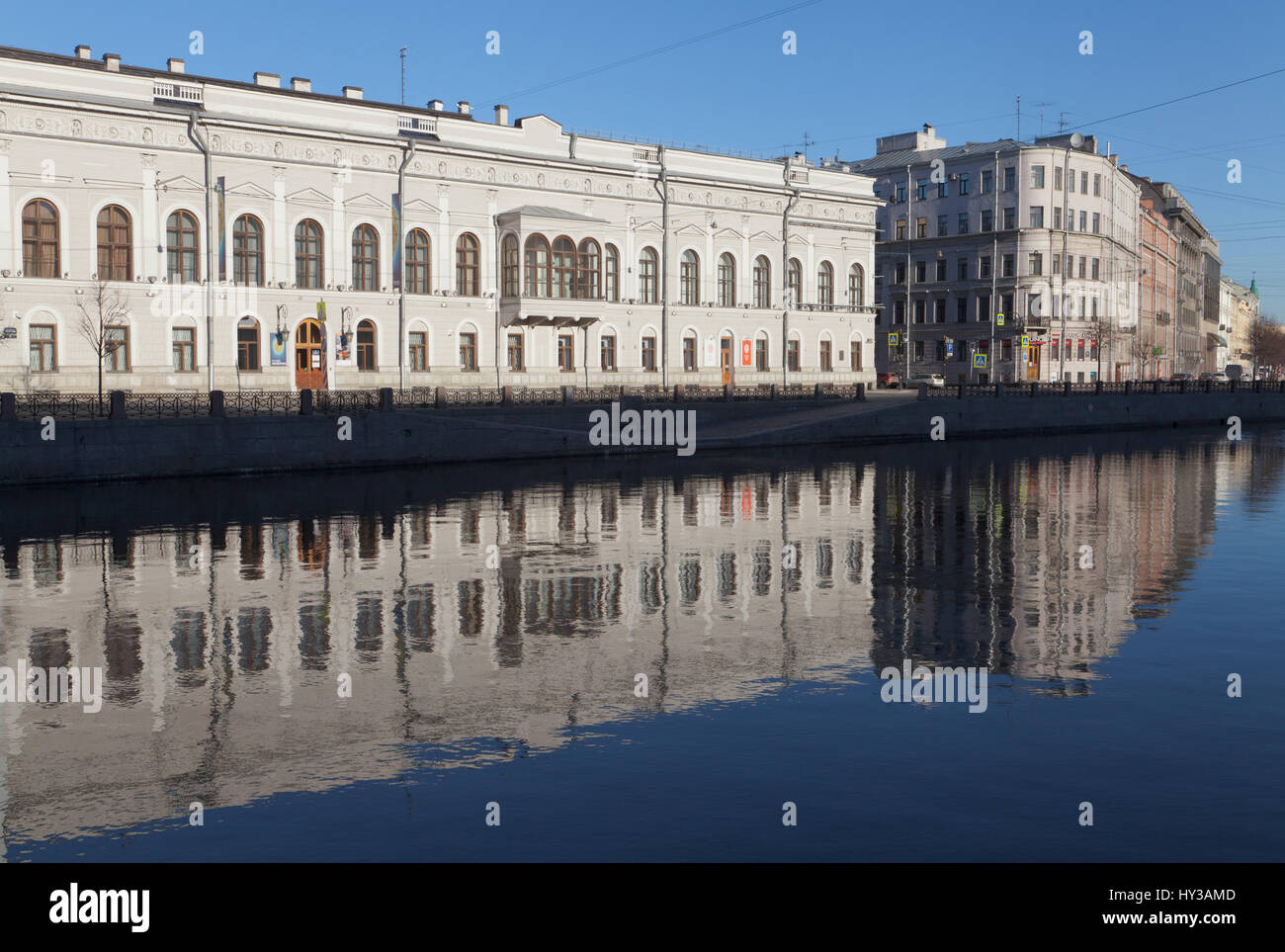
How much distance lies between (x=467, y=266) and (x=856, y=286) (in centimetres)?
2612

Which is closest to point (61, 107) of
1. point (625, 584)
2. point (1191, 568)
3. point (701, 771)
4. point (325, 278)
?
point (325, 278)

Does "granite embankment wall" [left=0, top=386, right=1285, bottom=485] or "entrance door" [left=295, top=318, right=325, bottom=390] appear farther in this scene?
"entrance door" [left=295, top=318, right=325, bottom=390]

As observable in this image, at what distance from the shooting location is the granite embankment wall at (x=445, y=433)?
113ft

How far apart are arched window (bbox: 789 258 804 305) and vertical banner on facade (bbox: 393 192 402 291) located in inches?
957

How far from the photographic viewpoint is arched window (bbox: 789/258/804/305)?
70062mm

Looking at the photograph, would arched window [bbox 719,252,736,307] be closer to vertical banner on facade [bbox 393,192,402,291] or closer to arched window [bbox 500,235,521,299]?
arched window [bbox 500,235,521,299]

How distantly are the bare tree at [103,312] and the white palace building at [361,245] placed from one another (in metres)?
0.11

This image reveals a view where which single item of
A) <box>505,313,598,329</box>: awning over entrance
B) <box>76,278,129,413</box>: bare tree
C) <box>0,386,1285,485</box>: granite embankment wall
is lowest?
<box>0,386,1285,485</box>: granite embankment wall

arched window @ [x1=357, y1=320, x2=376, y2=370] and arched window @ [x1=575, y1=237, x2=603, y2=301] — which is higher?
arched window @ [x1=575, y1=237, x2=603, y2=301]

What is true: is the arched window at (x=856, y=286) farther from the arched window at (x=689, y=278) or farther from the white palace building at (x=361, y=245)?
the arched window at (x=689, y=278)

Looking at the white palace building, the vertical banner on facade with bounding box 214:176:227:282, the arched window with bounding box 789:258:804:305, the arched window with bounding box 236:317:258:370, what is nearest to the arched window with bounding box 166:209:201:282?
the white palace building

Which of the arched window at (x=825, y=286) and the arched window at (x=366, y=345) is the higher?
the arched window at (x=825, y=286)

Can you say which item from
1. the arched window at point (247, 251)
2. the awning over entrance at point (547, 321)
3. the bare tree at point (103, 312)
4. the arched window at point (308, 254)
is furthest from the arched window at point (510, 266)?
the bare tree at point (103, 312)

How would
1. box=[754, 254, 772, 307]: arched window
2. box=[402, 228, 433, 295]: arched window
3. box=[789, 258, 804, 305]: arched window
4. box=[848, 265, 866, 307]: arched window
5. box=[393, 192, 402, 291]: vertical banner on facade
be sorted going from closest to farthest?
box=[393, 192, 402, 291]: vertical banner on facade → box=[402, 228, 433, 295]: arched window → box=[754, 254, 772, 307]: arched window → box=[789, 258, 804, 305]: arched window → box=[848, 265, 866, 307]: arched window
